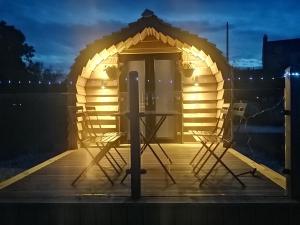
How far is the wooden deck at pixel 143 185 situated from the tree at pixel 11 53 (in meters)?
13.3

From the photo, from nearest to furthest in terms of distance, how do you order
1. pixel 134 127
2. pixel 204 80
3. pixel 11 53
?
1. pixel 134 127
2. pixel 204 80
3. pixel 11 53

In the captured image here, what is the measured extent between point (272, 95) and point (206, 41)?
1289 centimetres

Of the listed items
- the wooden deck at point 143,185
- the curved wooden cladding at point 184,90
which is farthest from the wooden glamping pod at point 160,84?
the wooden deck at point 143,185

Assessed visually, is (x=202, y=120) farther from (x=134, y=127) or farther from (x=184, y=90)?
(x=134, y=127)

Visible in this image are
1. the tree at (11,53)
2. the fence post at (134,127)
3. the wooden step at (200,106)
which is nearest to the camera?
the fence post at (134,127)

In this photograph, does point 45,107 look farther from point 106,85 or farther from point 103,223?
point 103,223

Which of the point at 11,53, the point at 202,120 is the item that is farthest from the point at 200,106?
the point at 11,53

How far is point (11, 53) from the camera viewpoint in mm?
18641

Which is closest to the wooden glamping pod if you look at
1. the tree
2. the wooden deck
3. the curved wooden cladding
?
the curved wooden cladding

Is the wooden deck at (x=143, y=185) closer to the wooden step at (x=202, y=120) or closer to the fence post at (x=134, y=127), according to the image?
the fence post at (x=134, y=127)

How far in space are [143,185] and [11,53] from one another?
53.9ft

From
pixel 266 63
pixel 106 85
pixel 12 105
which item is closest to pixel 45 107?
pixel 12 105

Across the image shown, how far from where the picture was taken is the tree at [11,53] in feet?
58.1

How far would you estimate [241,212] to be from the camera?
11.7 ft
